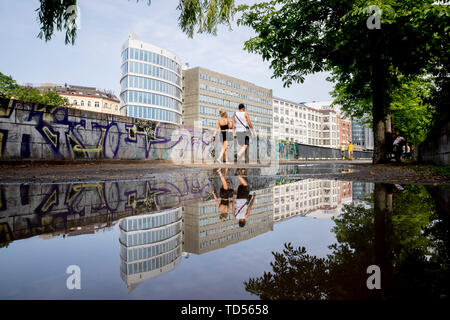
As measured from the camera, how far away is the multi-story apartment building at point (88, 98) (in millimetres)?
89500

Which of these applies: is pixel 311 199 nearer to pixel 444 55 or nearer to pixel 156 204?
pixel 156 204

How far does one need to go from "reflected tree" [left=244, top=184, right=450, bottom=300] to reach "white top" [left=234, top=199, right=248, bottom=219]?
21.7 inches

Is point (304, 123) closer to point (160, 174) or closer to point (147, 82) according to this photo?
point (147, 82)

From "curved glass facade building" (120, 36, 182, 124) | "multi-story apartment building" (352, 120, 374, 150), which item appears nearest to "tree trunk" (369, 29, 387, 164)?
"curved glass facade building" (120, 36, 182, 124)

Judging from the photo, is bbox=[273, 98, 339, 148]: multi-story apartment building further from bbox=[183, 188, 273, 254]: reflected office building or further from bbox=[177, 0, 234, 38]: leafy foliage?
bbox=[183, 188, 273, 254]: reflected office building

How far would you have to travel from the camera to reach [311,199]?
242 centimetres

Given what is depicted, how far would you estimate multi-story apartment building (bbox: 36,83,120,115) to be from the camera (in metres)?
89.5

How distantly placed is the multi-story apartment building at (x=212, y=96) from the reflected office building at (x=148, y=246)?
80293 millimetres

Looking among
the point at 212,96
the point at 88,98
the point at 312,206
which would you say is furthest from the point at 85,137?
the point at 88,98

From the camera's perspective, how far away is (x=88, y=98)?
91.8m

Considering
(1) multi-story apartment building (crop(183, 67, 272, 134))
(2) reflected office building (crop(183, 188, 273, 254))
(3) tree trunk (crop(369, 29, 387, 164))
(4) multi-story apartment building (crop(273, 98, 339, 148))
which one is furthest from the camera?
(4) multi-story apartment building (crop(273, 98, 339, 148))

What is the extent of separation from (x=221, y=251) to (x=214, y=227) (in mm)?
347

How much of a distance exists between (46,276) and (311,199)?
6.80ft
